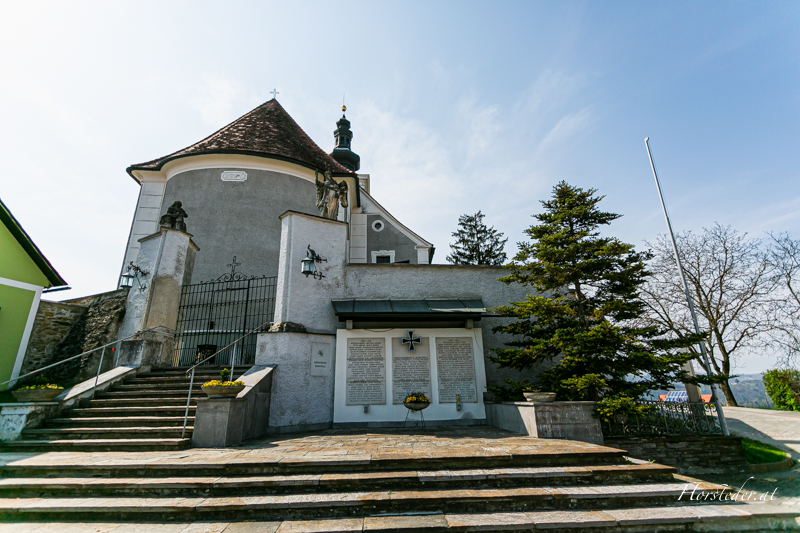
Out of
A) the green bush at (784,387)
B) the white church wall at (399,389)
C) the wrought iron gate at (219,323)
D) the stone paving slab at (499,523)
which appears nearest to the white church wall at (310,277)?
the white church wall at (399,389)

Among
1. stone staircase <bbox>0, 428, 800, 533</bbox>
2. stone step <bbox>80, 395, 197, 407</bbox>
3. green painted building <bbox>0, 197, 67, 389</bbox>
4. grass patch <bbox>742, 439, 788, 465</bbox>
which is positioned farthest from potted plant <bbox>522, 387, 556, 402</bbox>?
green painted building <bbox>0, 197, 67, 389</bbox>

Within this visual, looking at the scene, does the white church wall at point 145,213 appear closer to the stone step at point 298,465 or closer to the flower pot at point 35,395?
the flower pot at point 35,395

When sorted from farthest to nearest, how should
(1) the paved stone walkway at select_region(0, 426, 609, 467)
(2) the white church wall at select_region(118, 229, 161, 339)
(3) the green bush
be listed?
(3) the green bush → (2) the white church wall at select_region(118, 229, 161, 339) → (1) the paved stone walkway at select_region(0, 426, 609, 467)

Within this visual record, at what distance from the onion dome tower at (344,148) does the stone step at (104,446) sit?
29342 mm

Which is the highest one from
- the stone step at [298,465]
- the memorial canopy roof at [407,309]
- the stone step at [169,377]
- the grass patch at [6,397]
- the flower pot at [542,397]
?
the memorial canopy roof at [407,309]

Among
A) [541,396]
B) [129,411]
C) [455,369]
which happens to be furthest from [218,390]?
[541,396]

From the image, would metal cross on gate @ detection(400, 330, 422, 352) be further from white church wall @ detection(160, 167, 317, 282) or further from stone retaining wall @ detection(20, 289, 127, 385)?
stone retaining wall @ detection(20, 289, 127, 385)

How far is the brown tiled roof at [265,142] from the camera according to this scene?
15227mm

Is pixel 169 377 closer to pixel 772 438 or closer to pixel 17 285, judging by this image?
pixel 17 285

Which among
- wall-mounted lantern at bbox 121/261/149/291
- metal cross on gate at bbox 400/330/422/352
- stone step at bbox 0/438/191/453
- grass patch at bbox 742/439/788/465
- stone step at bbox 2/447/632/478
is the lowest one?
grass patch at bbox 742/439/788/465

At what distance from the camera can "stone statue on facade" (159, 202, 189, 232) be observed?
37.6ft

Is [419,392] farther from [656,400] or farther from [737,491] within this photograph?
[737,491]

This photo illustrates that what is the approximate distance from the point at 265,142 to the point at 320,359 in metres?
10.6

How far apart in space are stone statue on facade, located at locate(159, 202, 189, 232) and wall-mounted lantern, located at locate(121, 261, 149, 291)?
1.42 m
